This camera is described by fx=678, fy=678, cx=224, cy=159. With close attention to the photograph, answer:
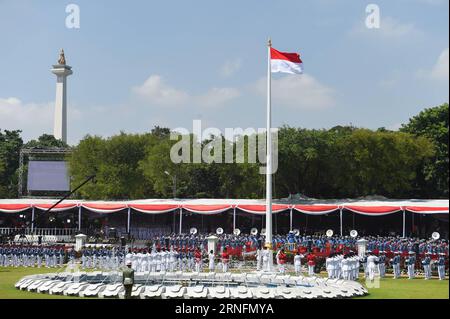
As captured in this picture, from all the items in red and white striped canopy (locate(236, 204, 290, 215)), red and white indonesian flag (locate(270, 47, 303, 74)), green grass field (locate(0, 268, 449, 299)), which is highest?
red and white indonesian flag (locate(270, 47, 303, 74))

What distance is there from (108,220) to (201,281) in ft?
102

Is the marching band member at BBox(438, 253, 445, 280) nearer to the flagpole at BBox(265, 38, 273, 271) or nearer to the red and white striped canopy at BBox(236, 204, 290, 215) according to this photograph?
the flagpole at BBox(265, 38, 273, 271)

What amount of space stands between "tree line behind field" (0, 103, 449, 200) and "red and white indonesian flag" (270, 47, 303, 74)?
20.1 m

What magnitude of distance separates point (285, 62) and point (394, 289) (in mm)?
9862

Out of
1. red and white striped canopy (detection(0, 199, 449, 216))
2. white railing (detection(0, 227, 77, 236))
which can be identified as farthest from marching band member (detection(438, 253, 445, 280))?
white railing (detection(0, 227, 77, 236))

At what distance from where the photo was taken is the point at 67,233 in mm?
48250

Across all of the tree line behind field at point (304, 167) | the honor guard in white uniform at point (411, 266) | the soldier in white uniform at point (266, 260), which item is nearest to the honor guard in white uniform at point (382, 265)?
the honor guard in white uniform at point (411, 266)

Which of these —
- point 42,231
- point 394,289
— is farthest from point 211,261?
point 42,231

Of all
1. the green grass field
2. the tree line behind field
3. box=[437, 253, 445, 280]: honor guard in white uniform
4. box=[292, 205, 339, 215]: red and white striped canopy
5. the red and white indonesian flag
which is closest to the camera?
the green grass field

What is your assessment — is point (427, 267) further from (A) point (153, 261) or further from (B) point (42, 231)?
(B) point (42, 231)

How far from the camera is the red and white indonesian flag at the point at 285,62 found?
1057 inches

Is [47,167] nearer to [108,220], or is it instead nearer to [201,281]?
[108,220]

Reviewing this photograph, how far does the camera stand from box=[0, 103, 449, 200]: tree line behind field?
157ft
